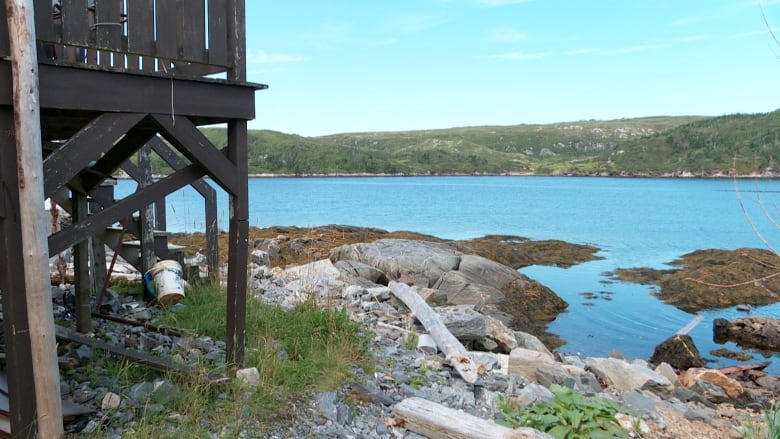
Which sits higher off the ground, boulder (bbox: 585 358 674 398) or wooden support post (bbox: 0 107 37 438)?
wooden support post (bbox: 0 107 37 438)

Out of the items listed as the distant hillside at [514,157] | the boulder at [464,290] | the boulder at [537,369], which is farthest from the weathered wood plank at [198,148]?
the distant hillside at [514,157]

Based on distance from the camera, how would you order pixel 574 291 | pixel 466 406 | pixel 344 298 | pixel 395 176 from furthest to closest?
1. pixel 395 176
2. pixel 574 291
3. pixel 344 298
4. pixel 466 406

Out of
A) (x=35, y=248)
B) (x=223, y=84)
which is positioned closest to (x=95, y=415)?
(x=35, y=248)

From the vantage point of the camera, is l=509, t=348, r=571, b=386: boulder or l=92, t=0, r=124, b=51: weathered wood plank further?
l=509, t=348, r=571, b=386: boulder

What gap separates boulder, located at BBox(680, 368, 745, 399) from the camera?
10.3m

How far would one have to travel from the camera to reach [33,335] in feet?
14.1

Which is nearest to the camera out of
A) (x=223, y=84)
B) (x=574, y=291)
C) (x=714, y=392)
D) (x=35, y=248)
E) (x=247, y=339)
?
(x=35, y=248)

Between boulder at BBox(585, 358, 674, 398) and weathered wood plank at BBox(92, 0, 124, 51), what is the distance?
25.9ft

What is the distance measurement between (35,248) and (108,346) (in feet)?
7.44

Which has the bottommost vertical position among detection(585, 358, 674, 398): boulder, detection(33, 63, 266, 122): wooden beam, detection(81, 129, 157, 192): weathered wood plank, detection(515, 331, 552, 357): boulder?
detection(515, 331, 552, 357): boulder

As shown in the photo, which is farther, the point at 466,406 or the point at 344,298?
the point at 344,298

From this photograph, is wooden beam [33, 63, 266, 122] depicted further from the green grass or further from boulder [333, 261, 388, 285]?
boulder [333, 261, 388, 285]

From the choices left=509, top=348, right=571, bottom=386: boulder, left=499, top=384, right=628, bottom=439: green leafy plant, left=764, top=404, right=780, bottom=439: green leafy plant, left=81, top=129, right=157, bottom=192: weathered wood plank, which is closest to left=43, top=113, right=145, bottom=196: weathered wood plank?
left=81, top=129, right=157, bottom=192: weathered wood plank

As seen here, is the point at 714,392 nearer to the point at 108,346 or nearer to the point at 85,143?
the point at 108,346
